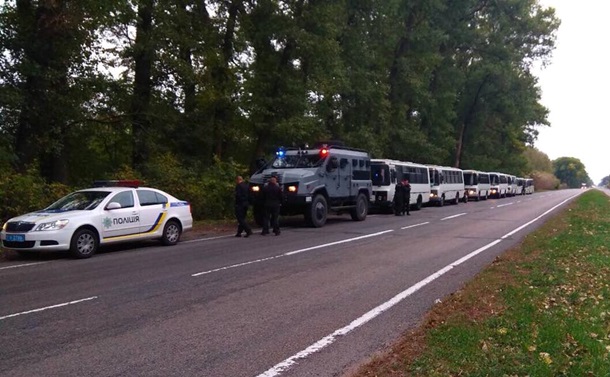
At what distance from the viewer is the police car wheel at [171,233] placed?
44.2ft

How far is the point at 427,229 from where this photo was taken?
17688 millimetres

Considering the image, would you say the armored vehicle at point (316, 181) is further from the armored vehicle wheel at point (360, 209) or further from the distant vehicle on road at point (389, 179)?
the distant vehicle on road at point (389, 179)

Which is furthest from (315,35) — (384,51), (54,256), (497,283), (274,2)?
(497,283)

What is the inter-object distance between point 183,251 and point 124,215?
166 centimetres

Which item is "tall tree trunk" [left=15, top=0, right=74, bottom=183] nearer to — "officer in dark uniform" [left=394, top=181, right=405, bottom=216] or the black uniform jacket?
the black uniform jacket

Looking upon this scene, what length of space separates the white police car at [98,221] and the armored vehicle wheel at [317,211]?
485 centimetres

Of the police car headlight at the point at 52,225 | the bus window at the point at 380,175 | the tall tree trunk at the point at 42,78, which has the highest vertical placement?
the tall tree trunk at the point at 42,78

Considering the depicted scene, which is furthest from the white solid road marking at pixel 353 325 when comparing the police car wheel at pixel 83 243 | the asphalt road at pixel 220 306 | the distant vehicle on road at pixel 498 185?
the distant vehicle on road at pixel 498 185

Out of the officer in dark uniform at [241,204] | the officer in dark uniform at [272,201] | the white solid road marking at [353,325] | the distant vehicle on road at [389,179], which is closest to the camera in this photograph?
the white solid road marking at [353,325]

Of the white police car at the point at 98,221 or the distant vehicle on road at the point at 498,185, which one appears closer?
the white police car at the point at 98,221

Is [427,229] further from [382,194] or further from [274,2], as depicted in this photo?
[274,2]

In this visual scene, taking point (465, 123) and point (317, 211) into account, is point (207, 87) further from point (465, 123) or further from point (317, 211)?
point (465, 123)

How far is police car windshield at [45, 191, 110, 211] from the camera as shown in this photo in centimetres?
1178

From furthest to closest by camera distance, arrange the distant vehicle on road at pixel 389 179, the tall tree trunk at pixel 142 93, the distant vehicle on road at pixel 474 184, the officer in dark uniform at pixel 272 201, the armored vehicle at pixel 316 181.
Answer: the distant vehicle on road at pixel 474 184, the distant vehicle on road at pixel 389 179, the tall tree trunk at pixel 142 93, the armored vehicle at pixel 316 181, the officer in dark uniform at pixel 272 201
